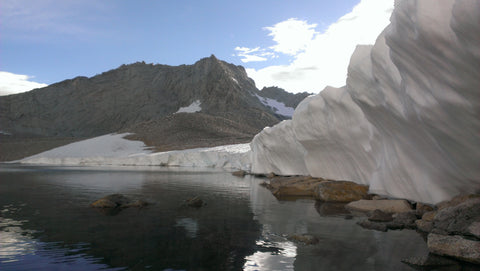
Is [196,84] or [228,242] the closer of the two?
[228,242]

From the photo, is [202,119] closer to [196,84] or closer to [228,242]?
[196,84]

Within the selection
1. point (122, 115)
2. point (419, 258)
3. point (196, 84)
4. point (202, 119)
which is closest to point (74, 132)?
point (122, 115)

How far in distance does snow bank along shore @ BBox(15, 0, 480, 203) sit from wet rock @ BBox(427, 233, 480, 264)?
208 cm

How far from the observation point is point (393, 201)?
12047 mm

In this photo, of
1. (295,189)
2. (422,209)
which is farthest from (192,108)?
(422,209)

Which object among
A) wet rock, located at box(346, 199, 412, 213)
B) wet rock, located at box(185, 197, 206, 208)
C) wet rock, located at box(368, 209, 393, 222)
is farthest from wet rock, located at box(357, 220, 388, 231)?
wet rock, located at box(185, 197, 206, 208)

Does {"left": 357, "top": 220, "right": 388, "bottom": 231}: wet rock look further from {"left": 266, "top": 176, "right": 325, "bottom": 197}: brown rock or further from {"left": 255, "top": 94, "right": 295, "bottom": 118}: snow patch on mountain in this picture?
{"left": 255, "top": 94, "right": 295, "bottom": 118}: snow patch on mountain

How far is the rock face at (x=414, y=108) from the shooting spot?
6473mm

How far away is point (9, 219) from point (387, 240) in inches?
409

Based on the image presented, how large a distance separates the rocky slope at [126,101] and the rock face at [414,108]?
92.6m

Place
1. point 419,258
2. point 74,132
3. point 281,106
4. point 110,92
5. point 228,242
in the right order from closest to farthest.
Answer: point 419,258
point 228,242
point 74,132
point 110,92
point 281,106

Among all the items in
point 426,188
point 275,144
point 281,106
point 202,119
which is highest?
point 281,106

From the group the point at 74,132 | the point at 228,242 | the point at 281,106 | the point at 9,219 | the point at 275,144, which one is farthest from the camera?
the point at 281,106

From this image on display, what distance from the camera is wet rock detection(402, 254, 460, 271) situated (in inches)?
251
